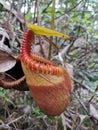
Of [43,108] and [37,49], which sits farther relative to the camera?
[37,49]

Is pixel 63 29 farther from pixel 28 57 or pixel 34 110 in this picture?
pixel 28 57

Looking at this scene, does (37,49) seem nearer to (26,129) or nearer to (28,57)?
(28,57)

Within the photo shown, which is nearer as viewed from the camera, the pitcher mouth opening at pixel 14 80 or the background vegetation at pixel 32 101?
the pitcher mouth opening at pixel 14 80

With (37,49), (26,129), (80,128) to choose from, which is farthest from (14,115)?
(37,49)

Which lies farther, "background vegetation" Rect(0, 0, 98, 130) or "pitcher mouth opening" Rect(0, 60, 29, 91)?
"background vegetation" Rect(0, 0, 98, 130)

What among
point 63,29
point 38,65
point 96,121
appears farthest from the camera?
point 63,29

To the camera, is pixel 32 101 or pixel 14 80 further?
pixel 32 101

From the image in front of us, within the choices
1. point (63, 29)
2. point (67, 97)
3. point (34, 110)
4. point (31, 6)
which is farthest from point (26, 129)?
point (63, 29)

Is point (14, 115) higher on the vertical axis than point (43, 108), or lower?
lower

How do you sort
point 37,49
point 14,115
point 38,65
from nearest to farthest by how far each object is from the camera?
point 38,65 < point 37,49 < point 14,115

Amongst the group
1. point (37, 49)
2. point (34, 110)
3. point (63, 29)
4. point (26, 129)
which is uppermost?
point (37, 49)

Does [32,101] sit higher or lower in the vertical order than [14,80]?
lower
